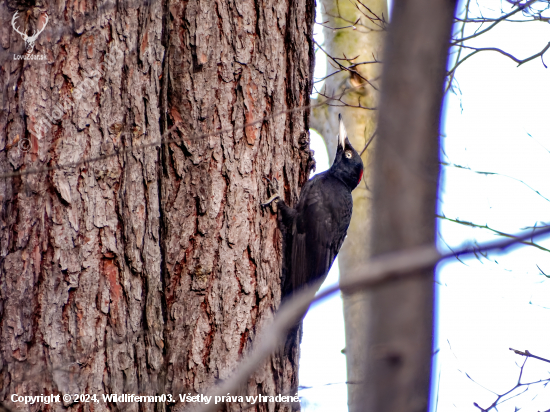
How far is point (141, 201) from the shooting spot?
2.17 metres

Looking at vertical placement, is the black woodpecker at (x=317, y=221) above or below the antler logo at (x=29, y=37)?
below

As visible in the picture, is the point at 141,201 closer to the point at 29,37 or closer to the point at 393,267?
the point at 29,37

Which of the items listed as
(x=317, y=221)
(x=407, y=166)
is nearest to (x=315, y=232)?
(x=317, y=221)

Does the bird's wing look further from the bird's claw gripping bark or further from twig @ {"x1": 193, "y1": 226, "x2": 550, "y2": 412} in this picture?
twig @ {"x1": 193, "y1": 226, "x2": 550, "y2": 412}

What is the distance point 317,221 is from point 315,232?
0.28 ft

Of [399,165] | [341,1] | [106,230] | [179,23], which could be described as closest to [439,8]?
[399,165]

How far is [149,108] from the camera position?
224 centimetres

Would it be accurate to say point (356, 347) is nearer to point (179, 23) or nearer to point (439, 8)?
point (179, 23)

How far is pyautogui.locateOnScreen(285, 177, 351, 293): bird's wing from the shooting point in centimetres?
296

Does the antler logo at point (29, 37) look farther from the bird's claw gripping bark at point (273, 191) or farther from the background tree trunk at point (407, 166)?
the background tree trunk at point (407, 166)

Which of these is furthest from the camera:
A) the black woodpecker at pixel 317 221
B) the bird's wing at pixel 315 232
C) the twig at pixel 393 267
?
the bird's wing at pixel 315 232

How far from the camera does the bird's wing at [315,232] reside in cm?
296

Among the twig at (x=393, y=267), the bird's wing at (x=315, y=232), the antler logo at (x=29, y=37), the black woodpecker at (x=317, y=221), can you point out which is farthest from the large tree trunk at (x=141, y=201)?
the twig at (x=393, y=267)

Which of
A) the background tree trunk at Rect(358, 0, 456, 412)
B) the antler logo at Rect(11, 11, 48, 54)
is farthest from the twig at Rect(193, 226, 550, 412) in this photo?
the antler logo at Rect(11, 11, 48, 54)
